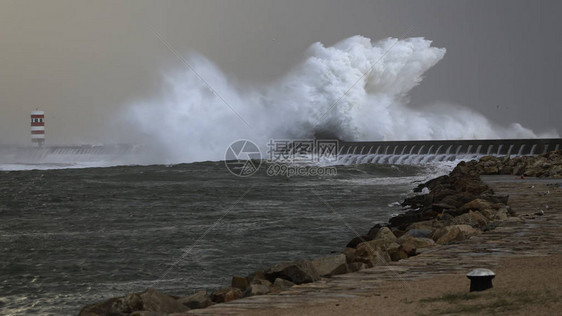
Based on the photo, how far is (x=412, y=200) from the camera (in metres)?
14.6

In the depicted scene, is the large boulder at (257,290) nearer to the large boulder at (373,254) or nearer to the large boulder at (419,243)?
the large boulder at (373,254)

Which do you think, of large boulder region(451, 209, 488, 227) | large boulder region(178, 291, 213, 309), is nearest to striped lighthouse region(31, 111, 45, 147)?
large boulder region(451, 209, 488, 227)

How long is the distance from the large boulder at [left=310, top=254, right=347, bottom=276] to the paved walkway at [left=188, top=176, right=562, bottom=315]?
4.1 inches

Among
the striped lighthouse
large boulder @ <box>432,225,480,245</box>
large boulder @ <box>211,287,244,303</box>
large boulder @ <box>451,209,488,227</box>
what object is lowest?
large boulder @ <box>211,287,244,303</box>

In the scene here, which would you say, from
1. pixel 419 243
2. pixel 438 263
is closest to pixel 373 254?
pixel 438 263

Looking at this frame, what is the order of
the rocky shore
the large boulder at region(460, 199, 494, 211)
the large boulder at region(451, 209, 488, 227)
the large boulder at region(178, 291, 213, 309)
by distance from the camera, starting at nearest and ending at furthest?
the rocky shore < the large boulder at region(178, 291, 213, 309) < the large boulder at region(451, 209, 488, 227) < the large boulder at region(460, 199, 494, 211)

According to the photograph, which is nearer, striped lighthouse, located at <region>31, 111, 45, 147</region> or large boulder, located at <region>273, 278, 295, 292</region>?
large boulder, located at <region>273, 278, 295, 292</region>

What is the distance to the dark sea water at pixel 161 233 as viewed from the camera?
7.41 metres

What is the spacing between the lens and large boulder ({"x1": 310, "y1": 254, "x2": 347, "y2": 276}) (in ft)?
17.7

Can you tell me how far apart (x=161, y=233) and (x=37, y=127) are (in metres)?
56.3

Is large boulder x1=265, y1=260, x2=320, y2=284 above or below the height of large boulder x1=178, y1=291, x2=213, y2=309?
above

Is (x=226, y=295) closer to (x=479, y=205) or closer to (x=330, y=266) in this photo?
(x=330, y=266)

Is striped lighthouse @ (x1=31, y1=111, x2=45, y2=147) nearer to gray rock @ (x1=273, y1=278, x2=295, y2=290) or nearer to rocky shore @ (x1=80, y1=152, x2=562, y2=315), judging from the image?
rocky shore @ (x1=80, y1=152, x2=562, y2=315)

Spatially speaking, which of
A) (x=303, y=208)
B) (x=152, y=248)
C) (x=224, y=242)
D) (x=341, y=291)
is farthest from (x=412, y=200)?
(x=341, y=291)
